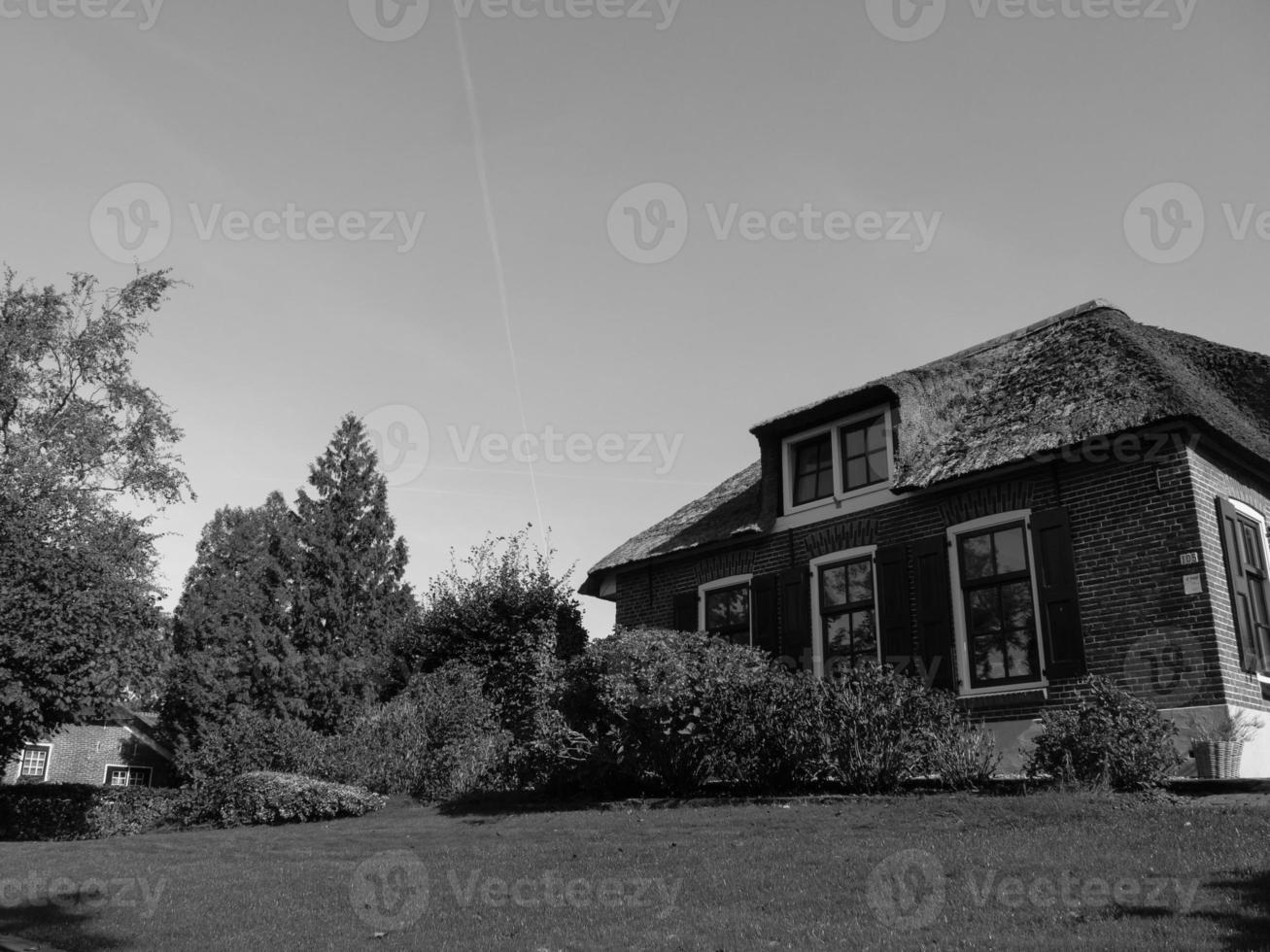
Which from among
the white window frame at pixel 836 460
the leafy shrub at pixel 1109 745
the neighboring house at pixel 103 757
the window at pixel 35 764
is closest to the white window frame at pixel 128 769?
the neighboring house at pixel 103 757

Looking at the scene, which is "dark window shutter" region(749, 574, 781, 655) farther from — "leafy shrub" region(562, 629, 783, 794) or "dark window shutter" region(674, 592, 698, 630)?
"leafy shrub" region(562, 629, 783, 794)

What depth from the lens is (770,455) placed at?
55.7 ft

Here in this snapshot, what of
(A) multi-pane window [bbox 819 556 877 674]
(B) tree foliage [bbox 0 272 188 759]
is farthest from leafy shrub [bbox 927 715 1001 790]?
(B) tree foliage [bbox 0 272 188 759]

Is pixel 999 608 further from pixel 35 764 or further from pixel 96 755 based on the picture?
pixel 96 755

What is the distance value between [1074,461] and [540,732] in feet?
26.8

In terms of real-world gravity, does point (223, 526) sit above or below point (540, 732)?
above

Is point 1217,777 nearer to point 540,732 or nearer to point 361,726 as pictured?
point 540,732

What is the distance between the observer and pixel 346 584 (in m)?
35.3

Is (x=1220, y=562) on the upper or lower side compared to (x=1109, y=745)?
upper

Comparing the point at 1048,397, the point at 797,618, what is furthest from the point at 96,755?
the point at 1048,397

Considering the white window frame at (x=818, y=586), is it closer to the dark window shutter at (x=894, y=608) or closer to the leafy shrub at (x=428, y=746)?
the dark window shutter at (x=894, y=608)

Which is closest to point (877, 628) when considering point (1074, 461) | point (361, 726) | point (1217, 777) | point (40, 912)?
point (1074, 461)

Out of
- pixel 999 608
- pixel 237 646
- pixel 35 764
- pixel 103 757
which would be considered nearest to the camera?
pixel 999 608

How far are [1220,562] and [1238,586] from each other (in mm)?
441
